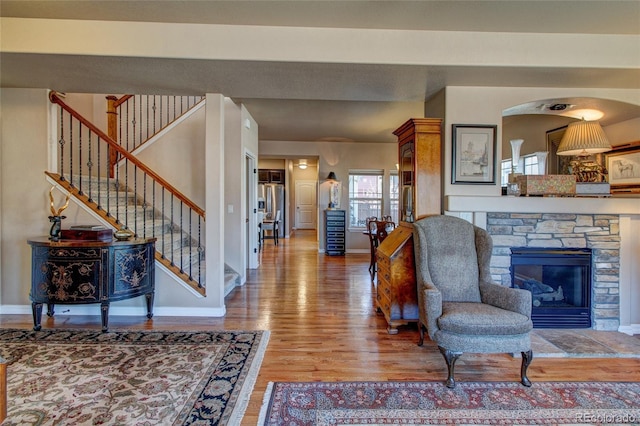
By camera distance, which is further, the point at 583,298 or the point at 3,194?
the point at 3,194

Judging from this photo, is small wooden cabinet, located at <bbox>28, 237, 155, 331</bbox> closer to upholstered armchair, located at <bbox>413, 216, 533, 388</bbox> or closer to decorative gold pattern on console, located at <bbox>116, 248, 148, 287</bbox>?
decorative gold pattern on console, located at <bbox>116, 248, 148, 287</bbox>

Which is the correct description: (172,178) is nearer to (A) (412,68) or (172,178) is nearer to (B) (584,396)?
(A) (412,68)

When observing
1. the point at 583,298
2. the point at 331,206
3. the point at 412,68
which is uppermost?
the point at 412,68

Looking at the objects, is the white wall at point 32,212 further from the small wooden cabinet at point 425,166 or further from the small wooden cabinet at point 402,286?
the small wooden cabinet at point 425,166

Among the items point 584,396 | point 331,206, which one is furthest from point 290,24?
point 331,206

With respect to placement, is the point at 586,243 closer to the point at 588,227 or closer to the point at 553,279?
the point at 588,227

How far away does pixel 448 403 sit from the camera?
2.07 m

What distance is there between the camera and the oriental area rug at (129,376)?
193cm

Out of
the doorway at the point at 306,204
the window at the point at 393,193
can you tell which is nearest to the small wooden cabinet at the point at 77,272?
the window at the point at 393,193

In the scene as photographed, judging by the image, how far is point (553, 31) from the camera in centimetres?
274

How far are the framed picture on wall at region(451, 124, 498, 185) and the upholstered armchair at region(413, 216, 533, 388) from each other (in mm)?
649

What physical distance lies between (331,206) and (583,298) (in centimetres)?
528

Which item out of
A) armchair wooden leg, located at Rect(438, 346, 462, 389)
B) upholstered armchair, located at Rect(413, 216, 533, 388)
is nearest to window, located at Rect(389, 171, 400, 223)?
upholstered armchair, located at Rect(413, 216, 533, 388)

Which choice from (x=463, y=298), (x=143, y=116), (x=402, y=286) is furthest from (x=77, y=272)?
(x=463, y=298)
